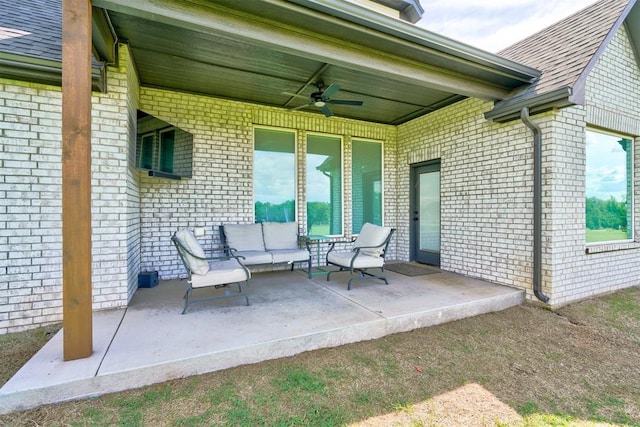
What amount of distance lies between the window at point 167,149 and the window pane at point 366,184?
140 inches

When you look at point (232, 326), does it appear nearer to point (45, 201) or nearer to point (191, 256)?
point (191, 256)

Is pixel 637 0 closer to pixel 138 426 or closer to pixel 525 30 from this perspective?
pixel 525 30

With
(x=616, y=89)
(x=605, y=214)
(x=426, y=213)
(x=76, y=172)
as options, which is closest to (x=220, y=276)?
(x=76, y=172)

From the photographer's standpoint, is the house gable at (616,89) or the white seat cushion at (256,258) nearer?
the house gable at (616,89)

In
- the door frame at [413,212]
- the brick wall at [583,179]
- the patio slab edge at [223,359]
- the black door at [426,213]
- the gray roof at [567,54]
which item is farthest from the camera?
the door frame at [413,212]

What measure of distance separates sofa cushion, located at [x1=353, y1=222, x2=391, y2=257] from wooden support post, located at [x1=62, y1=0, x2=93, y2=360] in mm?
3379

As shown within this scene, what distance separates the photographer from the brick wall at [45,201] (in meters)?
2.97

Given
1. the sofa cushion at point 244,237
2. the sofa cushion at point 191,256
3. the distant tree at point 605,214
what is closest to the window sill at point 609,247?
the distant tree at point 605,214

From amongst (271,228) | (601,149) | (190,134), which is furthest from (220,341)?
(601,149)

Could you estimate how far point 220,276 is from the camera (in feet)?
10.9

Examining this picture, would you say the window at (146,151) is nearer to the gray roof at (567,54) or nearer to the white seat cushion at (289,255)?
the white seat cushion at (289,255)

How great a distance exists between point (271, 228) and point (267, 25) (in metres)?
3.27

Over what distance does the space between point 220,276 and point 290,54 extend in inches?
109

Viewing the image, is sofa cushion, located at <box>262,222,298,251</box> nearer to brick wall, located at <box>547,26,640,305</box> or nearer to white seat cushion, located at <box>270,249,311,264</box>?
white seat cushion, located at <box>270,249,311,264</box>
